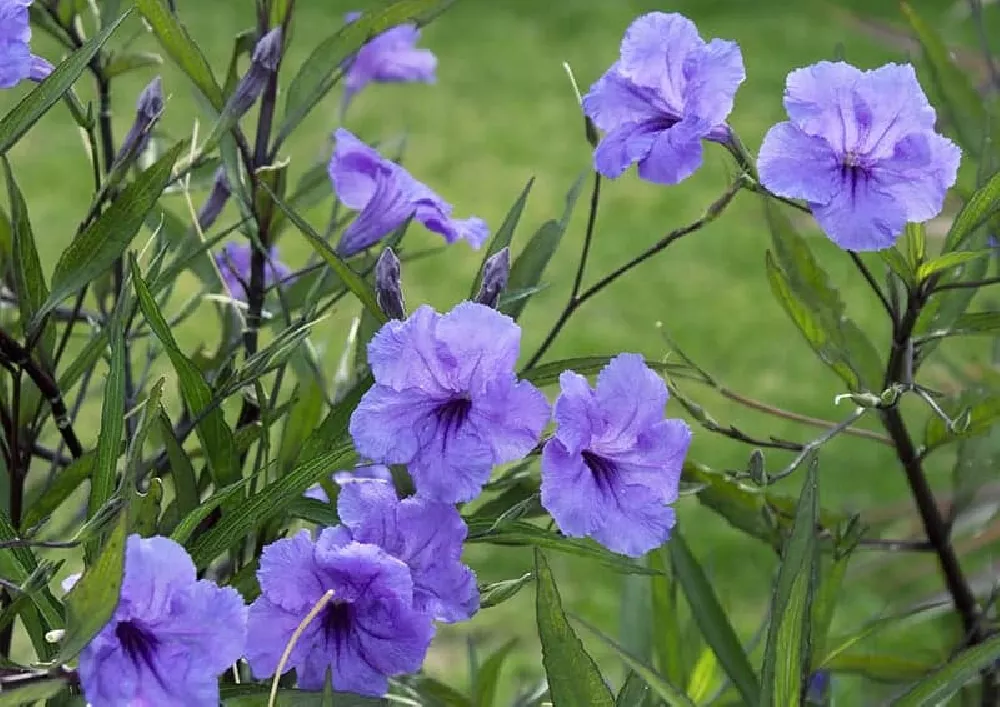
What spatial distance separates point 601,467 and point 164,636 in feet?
0.58

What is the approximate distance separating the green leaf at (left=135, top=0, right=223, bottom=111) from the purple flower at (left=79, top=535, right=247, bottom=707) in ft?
0.96

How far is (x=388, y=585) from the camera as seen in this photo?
1.64 feet

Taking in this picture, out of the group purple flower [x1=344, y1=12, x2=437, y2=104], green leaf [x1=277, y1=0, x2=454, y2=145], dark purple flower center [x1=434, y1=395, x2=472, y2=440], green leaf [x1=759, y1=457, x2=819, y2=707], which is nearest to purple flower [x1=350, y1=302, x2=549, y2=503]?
dark purple flower center [x1=434, y1=395, x2=472, y2=440]

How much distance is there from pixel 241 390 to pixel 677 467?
0.72ft

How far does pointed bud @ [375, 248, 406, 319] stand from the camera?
1.81 ft

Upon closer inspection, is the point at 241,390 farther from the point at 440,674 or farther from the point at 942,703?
the point at 440,674

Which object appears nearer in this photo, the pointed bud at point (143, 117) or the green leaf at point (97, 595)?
the green leaf at point (97, 595)

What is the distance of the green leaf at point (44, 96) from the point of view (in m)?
0.55

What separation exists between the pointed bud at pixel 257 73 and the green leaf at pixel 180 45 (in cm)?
3

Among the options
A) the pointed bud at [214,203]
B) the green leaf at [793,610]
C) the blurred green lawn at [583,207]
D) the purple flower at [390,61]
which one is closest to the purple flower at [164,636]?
the green leaf at [793,610]

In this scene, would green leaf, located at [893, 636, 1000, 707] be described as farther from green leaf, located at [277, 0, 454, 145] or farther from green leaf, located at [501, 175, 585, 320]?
green leaf, located at [277, 0, 454, 145]

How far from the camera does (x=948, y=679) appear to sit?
574mm

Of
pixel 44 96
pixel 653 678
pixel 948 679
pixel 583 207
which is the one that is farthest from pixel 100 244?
pixel 583 207

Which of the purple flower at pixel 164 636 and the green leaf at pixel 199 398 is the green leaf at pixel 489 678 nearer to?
the green leaf at pixel 199 398
